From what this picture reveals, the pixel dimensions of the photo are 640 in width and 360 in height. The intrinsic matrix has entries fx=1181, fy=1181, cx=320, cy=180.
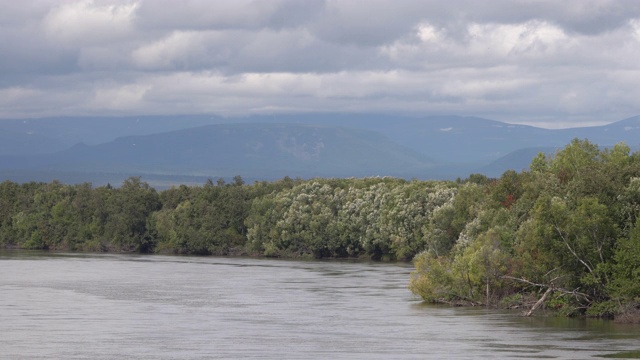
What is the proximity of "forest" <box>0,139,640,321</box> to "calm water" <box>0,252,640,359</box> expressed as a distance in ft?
8.70

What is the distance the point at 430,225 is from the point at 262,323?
52.8 metres

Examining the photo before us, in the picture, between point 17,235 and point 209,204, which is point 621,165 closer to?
point 209,204

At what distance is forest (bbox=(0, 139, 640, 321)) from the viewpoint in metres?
70.4

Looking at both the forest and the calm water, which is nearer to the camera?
the calm water

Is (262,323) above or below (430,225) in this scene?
below

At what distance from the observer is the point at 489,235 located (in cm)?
7894

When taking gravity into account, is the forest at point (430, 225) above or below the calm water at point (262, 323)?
above

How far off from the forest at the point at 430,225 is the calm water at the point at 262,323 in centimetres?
265

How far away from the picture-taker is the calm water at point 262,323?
58.3 metres

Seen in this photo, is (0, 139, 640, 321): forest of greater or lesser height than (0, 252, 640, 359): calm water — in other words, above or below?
above

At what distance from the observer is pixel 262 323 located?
71500 millimetres

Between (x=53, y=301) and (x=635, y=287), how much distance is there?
40744 millimetres

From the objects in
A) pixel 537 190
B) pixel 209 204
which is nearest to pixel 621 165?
pixel 537 190

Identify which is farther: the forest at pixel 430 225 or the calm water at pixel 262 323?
the forest at pixel 430 225
